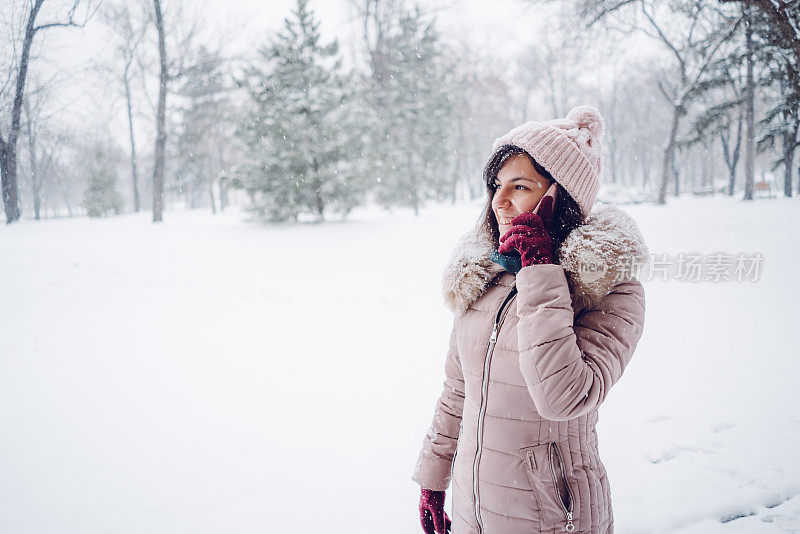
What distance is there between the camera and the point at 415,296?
8.26 metres

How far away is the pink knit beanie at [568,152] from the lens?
1.46 m

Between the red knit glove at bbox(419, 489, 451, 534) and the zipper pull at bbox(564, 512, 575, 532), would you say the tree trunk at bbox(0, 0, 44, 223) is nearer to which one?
the red knit glove at bbox(419, 489, 451, 534)

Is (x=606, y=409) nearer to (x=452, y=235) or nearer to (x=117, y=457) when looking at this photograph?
(x=117, y=457)

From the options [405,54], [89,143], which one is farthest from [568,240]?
[405,54]

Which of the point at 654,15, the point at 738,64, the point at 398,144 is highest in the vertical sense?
the point at 654,15

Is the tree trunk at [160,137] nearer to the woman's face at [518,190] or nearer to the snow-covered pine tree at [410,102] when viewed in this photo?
the snow-covered pine tree at [410,102]

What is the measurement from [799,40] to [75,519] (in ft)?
33.5

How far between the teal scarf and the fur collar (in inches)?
2.6

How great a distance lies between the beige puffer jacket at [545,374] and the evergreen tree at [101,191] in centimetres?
1038

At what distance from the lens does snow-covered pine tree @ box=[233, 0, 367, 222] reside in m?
13.4

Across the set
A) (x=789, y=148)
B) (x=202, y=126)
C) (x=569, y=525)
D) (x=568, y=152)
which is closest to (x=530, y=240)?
(x=568, y=152)

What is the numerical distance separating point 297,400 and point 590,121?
4249 mm

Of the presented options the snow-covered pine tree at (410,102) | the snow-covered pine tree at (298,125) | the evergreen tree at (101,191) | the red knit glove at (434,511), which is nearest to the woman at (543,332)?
the red knit glove at (434,511)

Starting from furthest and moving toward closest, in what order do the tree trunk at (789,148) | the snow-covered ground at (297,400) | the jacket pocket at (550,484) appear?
the tree trunk at (789,148)
the snow-covered ground at (297,400)
the jacket pocket at (550,484)
